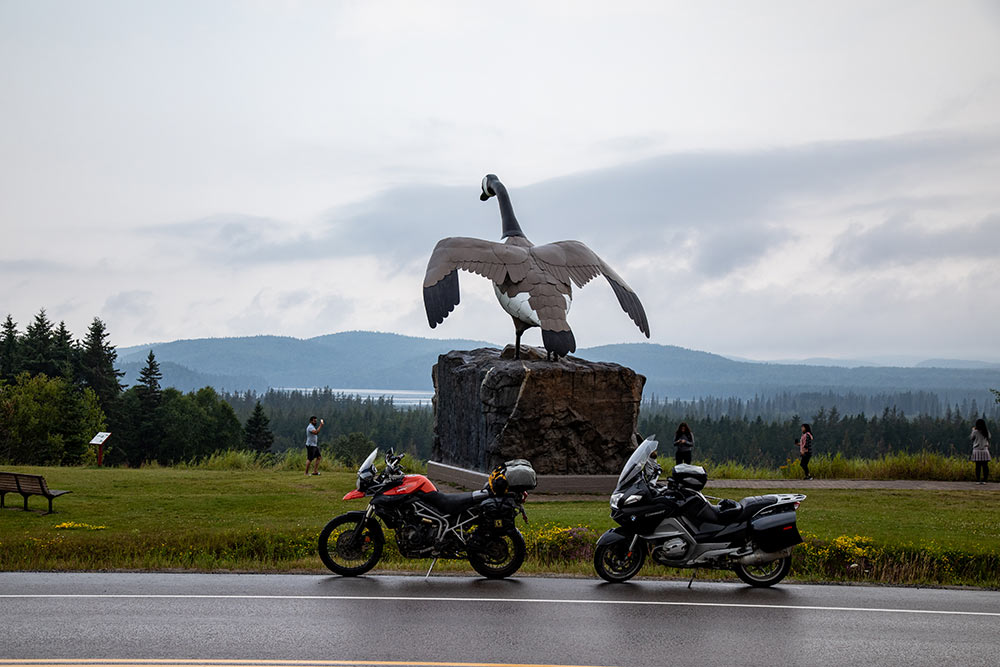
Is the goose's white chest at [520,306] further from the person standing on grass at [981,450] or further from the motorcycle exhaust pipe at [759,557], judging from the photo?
the person standing on grass at [981,450]

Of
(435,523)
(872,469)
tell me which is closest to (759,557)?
(435,523)

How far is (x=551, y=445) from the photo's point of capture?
65.2 ft

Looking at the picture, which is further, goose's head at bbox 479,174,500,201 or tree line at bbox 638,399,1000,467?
tree line at bbox 638,399,1000,467

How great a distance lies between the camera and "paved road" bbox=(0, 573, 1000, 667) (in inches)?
283

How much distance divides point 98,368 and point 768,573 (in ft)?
239

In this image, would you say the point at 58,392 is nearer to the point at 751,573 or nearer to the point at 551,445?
the point at 551,445

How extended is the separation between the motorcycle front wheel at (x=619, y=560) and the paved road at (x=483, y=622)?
190mm

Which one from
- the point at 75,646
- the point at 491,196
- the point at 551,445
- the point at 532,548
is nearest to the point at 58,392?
the point at 491,196

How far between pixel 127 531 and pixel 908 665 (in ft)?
37.8

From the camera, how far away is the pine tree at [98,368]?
73.1m

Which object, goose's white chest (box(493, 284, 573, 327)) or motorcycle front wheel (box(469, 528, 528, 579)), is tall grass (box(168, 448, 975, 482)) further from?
motorcycle front wheel (box(469, 528, 528, 579))

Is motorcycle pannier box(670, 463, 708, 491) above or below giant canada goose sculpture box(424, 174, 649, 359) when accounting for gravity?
below

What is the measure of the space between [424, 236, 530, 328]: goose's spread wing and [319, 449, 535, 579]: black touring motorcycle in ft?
27.9

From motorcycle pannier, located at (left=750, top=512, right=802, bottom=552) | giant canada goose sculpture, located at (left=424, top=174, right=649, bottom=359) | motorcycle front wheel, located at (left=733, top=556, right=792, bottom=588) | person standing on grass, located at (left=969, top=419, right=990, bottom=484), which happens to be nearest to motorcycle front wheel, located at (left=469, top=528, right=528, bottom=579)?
motorcycle front wheel, located at (left=733, top=556, right=792, bottom=588)
